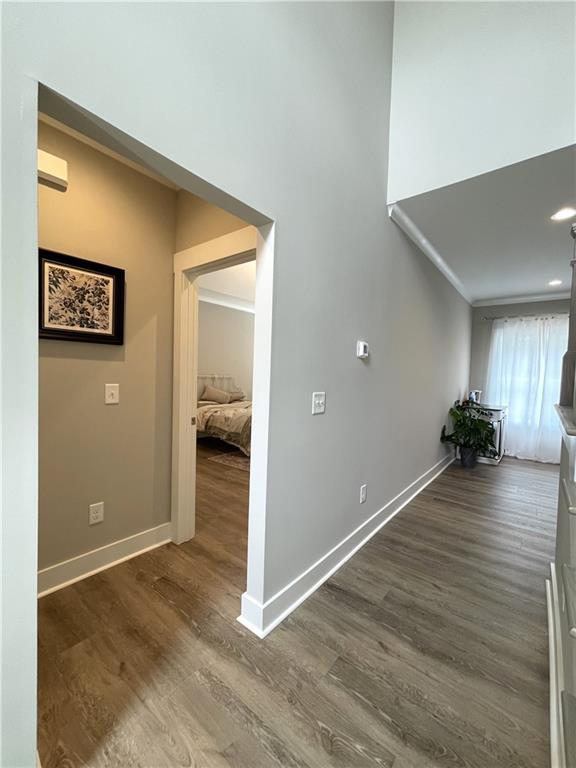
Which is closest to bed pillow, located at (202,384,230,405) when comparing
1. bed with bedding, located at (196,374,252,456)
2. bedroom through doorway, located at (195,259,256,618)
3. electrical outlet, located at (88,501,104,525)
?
bedroom through doorway, located at (195,259,256,618)

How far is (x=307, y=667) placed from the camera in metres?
1.32

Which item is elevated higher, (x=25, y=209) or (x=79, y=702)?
(x=25, y=209)

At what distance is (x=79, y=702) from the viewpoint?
3.77 feet

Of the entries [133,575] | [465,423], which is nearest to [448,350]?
[465,423]

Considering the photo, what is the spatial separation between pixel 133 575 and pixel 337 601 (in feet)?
3.96

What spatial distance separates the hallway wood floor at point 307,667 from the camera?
3.42 ft

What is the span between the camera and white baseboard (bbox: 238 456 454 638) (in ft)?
4.92

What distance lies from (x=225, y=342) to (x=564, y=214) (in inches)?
→ 213

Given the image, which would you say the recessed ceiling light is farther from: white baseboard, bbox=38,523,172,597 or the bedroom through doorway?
white baseboard, bbox=38,523,172,597

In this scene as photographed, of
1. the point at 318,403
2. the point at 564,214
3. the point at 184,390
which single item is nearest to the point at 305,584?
the point at 318,403

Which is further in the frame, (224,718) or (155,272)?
(155,272)

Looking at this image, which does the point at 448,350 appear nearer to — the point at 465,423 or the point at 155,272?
the point at 465,423

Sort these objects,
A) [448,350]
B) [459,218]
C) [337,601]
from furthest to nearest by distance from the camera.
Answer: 1. [448,350]
2. [459,218]
3. [337,601]

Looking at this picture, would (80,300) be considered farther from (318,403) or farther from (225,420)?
(225,420)
